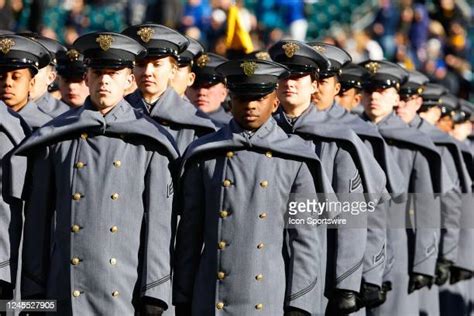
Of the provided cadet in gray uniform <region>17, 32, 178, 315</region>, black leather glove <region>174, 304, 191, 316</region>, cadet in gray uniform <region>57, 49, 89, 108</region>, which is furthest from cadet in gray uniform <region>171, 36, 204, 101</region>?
black leather glove <region>174, 304, 191, 316</region>

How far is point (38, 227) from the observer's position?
809 cm

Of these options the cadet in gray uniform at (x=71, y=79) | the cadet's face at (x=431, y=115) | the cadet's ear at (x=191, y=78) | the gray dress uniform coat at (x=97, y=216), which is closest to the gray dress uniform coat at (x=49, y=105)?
the cadet in gray uniform at (x=71, y=79)

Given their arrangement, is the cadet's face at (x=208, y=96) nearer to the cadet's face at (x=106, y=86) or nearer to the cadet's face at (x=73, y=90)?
the cadet's face at (x=73, y=90)

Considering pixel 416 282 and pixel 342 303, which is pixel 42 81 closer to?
pixel 342 303

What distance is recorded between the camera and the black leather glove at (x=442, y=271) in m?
12.5

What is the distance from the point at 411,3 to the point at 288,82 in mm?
15206

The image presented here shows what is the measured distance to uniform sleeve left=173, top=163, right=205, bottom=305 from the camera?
26.9 feet

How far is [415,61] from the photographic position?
77.0 feet

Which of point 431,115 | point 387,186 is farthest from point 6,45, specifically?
point 431,115

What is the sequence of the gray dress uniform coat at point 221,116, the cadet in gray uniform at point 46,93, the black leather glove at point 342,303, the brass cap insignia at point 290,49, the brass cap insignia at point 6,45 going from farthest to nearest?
the gray dress uniform coat at point 221,116
the cadet in gray uniform at point 46,93
the brass cap insignia at point 290,49
the black leather glove at point 342,303
the brass cap insignia at point 6,45

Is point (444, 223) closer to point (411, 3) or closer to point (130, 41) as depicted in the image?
point (130, 41)

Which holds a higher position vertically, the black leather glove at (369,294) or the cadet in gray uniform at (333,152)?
the cadet in gray uniform at (333,152)

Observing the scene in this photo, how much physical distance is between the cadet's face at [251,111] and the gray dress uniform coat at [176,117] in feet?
4.18

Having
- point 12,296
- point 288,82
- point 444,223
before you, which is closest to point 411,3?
point 444,223
